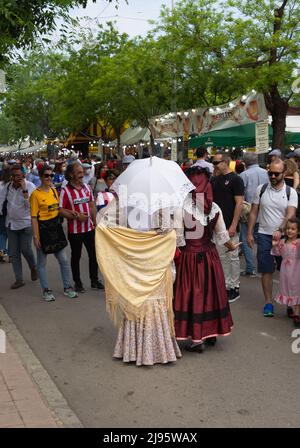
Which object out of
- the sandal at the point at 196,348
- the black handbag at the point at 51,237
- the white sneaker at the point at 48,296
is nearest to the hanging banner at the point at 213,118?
the black handbag at the point at 51,237

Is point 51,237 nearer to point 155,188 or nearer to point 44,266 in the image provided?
point 44,266

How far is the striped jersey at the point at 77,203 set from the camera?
777cm

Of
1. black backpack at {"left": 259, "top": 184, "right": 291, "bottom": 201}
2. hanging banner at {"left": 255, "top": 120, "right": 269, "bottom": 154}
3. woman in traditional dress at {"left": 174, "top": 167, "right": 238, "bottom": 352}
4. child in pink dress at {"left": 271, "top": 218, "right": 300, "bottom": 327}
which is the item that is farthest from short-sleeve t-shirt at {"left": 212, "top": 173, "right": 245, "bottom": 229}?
hanging banner at {"left": 255, "top": 120, "right": 269, "bottom": 154}

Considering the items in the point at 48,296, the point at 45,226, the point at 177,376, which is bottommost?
the point at 177,376

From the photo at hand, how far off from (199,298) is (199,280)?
0.16 meters

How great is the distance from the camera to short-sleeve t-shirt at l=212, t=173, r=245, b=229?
7.39m

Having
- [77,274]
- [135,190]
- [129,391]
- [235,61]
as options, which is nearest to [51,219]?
[77,274]

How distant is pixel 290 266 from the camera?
641 cm

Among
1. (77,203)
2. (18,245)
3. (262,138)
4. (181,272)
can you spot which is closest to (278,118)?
(262,138)

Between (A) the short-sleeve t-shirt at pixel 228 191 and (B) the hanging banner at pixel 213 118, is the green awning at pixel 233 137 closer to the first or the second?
(B) the hanging banner at pixel 213 118

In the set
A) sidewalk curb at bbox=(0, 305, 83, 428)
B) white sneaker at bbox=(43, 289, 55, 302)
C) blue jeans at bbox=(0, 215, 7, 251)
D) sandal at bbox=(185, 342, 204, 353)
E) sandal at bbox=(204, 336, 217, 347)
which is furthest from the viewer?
blue jeans at bbox=(0, 215, 7, 251)

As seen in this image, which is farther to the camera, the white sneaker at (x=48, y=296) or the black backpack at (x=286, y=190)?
the white sneaker at (x=48, y=296)

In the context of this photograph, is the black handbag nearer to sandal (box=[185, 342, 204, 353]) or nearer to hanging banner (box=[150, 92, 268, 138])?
sandal (box=[185, 342, 204, 353])
